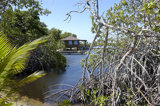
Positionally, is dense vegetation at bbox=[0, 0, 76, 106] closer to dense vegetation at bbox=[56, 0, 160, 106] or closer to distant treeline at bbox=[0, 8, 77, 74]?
distant treeline at bbox=[0, 8, 77, 74]

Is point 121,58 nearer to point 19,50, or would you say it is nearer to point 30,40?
point 19,50

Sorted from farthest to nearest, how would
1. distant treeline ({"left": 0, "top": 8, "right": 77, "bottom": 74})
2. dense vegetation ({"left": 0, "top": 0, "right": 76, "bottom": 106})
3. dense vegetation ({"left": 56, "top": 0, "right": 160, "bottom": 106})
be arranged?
distant treeline ({"left": 0, "top": 8, "right": 77, "bottom": 74})
dense vegetation ({"left": 56, "top": 0, "right": 160, "bottom": 106})
dense vegetation ({"left": 0, "top": 0, "right": 76, "bottom": 106})

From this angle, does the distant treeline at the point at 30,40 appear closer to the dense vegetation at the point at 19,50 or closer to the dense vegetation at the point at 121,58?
the dense vegetation at the point at 19,50

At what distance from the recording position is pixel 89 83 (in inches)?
172

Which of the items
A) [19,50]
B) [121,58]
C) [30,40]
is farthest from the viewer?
[30,40]

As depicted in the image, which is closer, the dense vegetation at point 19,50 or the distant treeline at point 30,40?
the dense vegetation at point 19,50

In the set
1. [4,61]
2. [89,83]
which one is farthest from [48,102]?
[4,61]

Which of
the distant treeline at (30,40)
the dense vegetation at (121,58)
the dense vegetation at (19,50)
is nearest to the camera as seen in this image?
the dense vegetation at (19,50)

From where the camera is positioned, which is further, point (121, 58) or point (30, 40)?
point (30, 40)

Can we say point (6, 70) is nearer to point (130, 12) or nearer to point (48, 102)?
point (48, 102)

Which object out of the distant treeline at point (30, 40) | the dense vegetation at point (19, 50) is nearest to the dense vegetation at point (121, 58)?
the dense vegetation at point (19, 50)

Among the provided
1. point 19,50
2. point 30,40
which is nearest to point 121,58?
point 19,50

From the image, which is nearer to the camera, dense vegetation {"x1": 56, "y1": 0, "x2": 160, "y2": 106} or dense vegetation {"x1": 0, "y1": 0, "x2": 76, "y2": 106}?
dense vegetation {"x1": 0, "y1": 0, "x2": 76, "y2": 106}

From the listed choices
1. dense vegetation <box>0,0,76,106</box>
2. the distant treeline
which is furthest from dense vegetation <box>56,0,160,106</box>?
the distant treeline
